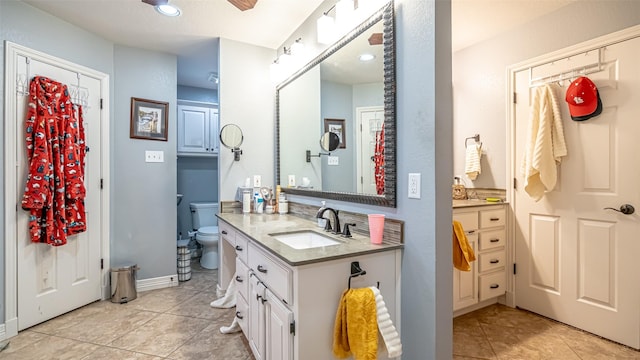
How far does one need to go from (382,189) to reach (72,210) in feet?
8.32

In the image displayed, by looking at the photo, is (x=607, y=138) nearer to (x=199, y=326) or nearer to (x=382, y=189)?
(x=382, y=189)

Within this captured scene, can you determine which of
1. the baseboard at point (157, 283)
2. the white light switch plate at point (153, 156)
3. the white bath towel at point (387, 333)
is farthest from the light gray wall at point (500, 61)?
the baseboard at point (157, 283)

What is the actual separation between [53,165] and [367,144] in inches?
95.6

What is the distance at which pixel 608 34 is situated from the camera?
207 cm

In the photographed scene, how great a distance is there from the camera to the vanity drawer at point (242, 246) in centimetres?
188

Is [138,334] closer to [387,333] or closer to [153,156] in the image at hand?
[153,156]

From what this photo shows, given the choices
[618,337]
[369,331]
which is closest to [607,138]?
[618,337]

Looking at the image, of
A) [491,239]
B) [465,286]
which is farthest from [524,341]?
[491,239]

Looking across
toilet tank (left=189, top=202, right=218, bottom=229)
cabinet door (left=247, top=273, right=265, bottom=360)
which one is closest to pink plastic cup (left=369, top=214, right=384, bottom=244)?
cabinet door (left=247, top=273, right=265, bottom=360)

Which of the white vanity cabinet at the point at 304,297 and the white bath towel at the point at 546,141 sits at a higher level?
the white bath towel at the point at 546,141

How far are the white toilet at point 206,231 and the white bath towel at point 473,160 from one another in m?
2.89

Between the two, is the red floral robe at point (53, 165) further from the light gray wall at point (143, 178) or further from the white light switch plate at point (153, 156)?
the white light switch plate at point (153, 156)

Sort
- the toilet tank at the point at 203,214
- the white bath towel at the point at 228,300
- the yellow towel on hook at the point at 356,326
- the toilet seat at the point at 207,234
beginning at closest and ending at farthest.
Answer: the yellow towel on hook at the point at 356,326 → the white bath towel at the point at 228,300 → the toilet seat at the point at 207,234 → the toilet tank at the point at 203,214

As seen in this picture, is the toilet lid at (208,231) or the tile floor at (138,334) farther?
the toilet lid at (208,231)
